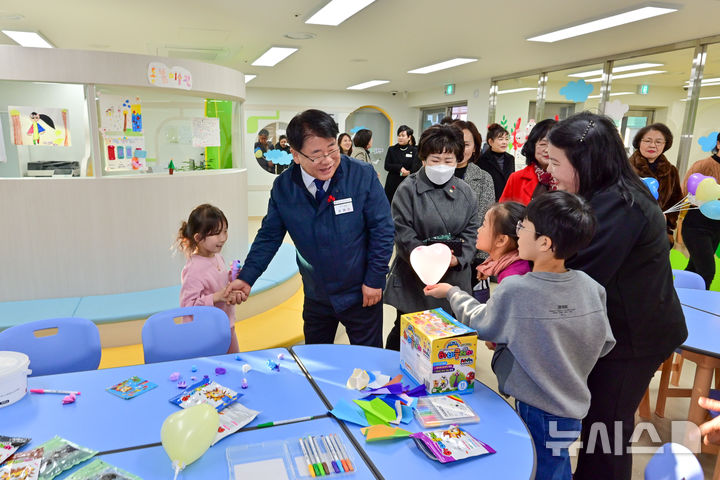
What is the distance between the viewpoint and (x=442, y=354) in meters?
1.59

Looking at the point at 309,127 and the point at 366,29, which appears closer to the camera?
the point at 309,127

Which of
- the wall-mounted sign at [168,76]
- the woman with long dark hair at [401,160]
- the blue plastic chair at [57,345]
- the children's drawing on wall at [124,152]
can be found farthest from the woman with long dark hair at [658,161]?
the children's drawing on wall at [124,152]

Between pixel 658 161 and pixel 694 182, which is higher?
pixel 658 161

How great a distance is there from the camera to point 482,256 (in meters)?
3.48

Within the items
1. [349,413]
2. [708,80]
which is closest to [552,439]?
[349,413]

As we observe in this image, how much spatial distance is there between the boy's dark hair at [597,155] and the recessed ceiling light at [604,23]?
12.5 feet

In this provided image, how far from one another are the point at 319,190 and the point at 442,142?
78 centimetres

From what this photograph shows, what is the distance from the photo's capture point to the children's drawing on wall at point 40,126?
11.8 ft

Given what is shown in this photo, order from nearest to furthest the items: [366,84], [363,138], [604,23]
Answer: [604,23] < [363,138] < [366,84]

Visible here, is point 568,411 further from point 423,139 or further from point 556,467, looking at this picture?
point 423,139

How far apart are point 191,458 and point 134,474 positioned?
150 mm

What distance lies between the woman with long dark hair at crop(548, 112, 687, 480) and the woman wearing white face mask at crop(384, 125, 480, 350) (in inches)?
36.8

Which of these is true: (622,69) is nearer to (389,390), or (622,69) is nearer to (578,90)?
(578,90)

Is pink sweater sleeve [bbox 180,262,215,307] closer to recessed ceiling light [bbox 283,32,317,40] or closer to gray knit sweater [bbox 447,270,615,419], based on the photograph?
gray knit sweater [bbox 447,270,615,419]
